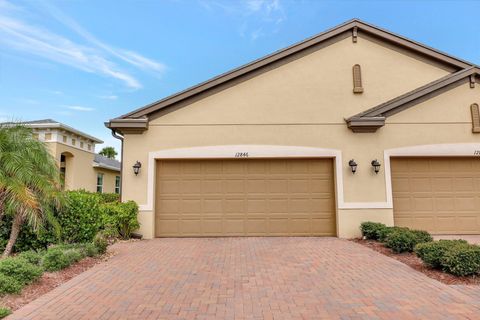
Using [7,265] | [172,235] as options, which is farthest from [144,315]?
[172,235]

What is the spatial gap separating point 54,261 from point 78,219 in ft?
6.46

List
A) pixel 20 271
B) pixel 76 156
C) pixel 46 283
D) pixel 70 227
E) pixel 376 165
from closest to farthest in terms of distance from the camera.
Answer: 1. pixel 20 271
2. pixel 46 283
3. pixel 70 227
4. pixel 376 165
5. pixel 76 156

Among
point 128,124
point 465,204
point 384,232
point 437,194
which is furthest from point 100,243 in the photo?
point 465,204

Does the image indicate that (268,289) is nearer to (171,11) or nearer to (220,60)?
(171,11)

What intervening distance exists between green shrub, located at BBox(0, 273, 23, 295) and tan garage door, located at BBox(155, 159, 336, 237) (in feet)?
17.9

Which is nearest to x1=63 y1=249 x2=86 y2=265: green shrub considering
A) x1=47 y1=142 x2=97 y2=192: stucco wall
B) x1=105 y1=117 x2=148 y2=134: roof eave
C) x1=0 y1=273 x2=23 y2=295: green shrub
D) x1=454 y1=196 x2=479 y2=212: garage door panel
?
x1=0 y1=273 x2=23 y2=295: green shrub

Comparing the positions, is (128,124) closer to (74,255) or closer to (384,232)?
(74,255)

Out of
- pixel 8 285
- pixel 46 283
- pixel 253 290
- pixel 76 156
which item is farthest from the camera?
pixel 76 156

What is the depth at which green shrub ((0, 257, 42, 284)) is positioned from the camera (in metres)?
4.86

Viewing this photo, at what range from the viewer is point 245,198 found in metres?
10.1

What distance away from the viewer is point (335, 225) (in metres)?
9.98

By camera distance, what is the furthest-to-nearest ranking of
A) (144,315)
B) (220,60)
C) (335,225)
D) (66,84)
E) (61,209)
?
(220,60)
(66,84)
(335,225)
(61,209)
(144,315)

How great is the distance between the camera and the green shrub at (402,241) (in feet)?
23.8

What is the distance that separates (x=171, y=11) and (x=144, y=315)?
12.7 m
